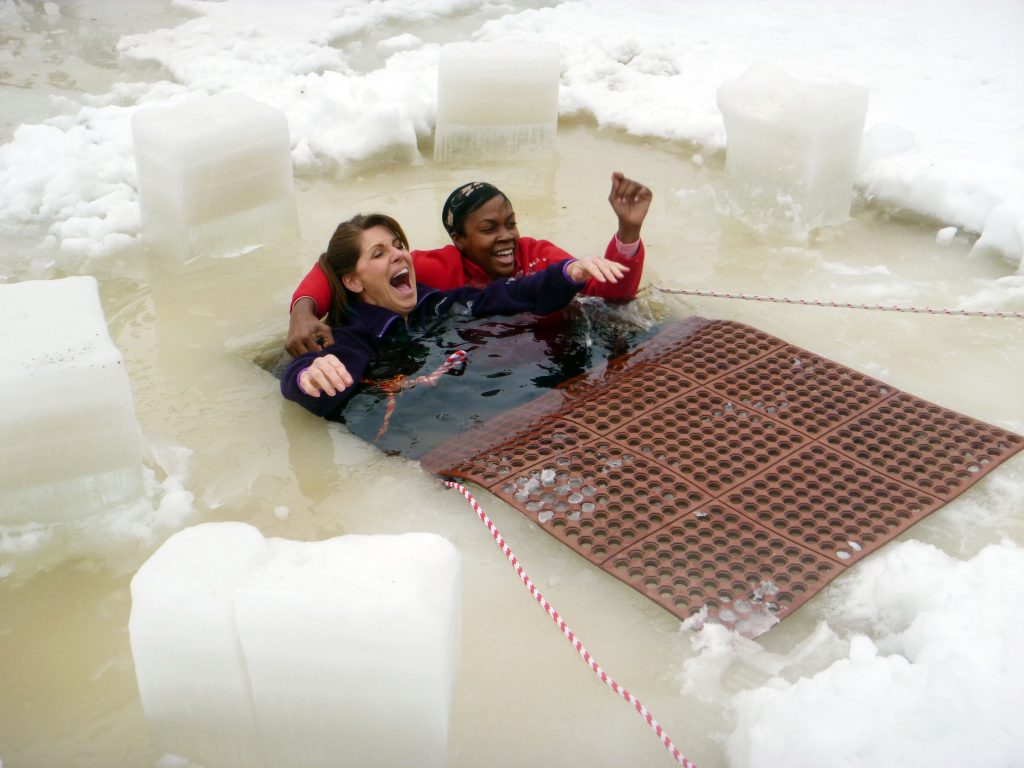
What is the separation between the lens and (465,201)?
13.5 feet

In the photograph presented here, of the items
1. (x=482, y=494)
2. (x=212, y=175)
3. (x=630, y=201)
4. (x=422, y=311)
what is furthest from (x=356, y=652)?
(x=212, y=175)

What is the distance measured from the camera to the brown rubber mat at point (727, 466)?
9.47 feet

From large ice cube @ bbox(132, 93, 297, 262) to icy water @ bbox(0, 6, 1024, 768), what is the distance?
5.5 inches

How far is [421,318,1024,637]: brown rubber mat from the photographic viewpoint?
289cm

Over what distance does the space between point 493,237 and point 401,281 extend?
0.42m

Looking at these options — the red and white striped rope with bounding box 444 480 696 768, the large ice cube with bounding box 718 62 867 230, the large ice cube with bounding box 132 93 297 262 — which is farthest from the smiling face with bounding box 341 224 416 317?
the large ice cube with bounding box 718 62 867 230

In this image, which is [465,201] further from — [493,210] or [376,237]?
[376,237]

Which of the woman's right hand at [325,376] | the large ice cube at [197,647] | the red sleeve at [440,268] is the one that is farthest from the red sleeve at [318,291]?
the large ice cube at [197,647]

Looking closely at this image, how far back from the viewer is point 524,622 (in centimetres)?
276

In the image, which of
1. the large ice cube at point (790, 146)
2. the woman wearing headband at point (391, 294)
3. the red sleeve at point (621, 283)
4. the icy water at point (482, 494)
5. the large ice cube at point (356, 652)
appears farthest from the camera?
the large ice cube at point (790, 146)

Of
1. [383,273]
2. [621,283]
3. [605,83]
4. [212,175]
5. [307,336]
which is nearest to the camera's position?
[307,336]

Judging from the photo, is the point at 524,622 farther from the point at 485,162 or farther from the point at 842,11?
the point at 842,11

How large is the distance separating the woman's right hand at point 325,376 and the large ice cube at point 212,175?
1.65 metres

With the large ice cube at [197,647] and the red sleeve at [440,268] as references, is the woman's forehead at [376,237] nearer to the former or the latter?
the red sleeve at [440,268]
